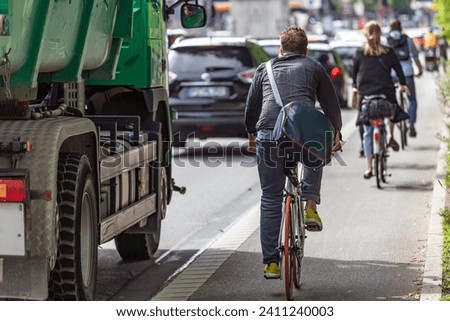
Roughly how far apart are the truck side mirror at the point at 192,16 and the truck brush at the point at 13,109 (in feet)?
13.8

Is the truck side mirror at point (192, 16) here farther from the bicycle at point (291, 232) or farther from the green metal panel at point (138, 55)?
the bicycle at point (291, 232)

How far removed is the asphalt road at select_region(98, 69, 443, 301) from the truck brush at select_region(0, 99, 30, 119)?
1879mm

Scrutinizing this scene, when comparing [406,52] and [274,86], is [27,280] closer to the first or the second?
[274,86]

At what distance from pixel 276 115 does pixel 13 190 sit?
2369mm

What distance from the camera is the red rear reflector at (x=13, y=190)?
810 cm

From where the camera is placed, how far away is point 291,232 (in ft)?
32.3

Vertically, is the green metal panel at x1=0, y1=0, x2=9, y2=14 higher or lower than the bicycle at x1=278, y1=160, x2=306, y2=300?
higher

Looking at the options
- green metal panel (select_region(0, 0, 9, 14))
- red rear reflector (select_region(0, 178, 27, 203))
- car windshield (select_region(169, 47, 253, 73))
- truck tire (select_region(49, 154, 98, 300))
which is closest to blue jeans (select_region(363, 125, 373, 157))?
car windshield (select_region(169, 47, 253, 73))

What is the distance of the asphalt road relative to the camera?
1044 cm

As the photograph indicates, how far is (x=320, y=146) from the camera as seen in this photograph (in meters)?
9.77

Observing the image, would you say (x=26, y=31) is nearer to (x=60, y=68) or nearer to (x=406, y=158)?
(x=60, y=68)

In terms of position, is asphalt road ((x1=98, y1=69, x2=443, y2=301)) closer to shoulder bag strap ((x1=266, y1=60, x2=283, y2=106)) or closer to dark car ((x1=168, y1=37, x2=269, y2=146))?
dark car ((x1=168, y1=37, x2=269, y2=146))

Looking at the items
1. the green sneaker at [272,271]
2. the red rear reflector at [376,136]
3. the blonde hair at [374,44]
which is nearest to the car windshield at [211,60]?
the blonde hair at [374,44]

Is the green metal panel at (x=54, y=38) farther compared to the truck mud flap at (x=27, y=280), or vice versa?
the truck mud flap at (x=27, y=280)
